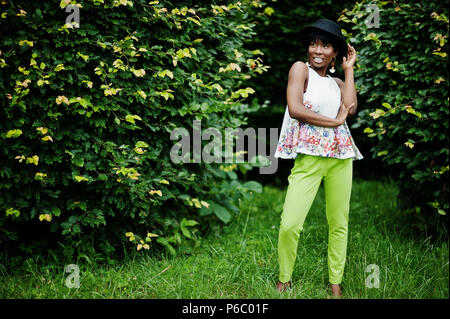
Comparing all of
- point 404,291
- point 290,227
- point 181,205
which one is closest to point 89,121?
point 181,205

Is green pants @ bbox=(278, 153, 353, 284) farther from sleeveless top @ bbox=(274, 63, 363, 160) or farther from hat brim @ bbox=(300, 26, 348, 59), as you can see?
hat brim @ bbox=(300, 26, 348, 59)

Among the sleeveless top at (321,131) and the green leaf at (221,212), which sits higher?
the sleeveless top at (321,131)

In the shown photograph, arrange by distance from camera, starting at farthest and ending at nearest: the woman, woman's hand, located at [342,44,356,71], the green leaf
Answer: the green leaf → woman's hand, located at [342,44,356,71] → the woman

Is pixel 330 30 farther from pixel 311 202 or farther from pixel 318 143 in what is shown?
pixel 311 202

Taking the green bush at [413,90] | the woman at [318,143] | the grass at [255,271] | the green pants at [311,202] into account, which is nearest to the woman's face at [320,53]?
the woman at [318,143]

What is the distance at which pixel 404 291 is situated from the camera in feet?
8.70

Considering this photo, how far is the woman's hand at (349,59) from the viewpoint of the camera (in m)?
2.63

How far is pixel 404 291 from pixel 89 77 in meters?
2.78

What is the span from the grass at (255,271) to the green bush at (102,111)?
0.24m

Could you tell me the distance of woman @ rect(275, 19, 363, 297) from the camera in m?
2.50

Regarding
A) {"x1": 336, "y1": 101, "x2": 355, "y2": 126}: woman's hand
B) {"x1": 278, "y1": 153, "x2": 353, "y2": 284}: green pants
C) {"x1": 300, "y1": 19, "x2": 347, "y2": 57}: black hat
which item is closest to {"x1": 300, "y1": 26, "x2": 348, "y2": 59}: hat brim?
{"x1": 300, "y1": 19, "x2": 347, "y2": 57}: black hat

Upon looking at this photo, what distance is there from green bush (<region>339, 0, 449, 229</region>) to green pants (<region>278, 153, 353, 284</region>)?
2.86ft

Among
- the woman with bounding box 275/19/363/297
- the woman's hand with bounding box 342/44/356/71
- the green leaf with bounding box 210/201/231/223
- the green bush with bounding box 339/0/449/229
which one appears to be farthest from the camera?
the green leaf with bounding box 210/201/231/223

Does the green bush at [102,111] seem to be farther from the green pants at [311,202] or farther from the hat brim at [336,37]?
the green pants at [311,202]
